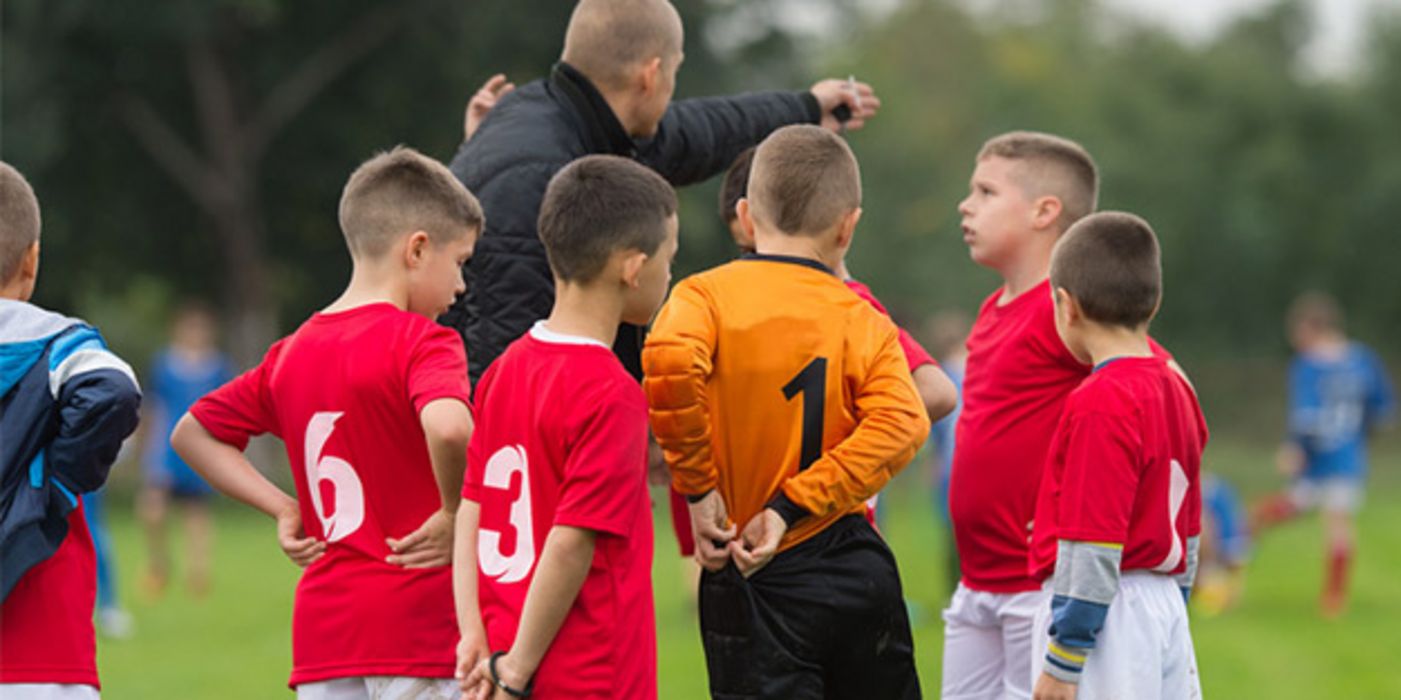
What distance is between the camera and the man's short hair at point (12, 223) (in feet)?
14.9

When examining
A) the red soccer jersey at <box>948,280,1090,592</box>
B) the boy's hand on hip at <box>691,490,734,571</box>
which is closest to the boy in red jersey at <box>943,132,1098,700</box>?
the red soccer jersey at <box>948,280,1090,592</box>

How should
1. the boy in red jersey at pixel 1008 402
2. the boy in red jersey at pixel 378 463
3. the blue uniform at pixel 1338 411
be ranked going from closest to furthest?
1. the boy in red jersey at pixel 378 463
2. the boy in red jersey at pixel 1008 402
3. the blue uniform at pixel 1338 411

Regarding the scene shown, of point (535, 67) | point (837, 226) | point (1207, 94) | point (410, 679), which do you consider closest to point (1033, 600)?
point (837, 226)

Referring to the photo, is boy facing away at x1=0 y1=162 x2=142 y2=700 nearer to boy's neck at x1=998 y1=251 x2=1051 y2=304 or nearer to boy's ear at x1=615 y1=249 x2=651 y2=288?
boy's ear at x1=615 y1=249 x2=651 y2=288

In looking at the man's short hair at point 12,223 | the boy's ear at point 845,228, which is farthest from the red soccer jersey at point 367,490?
the boy's ear at point 845,228

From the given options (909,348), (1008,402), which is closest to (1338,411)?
(1008,402)

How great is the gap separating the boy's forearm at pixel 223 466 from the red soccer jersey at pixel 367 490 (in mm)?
187

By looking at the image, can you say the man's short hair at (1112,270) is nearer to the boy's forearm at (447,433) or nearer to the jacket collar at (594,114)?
the jacket collar at (594,114)

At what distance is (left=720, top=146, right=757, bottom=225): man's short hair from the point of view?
512 cm

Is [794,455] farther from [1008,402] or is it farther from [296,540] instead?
[296,540]

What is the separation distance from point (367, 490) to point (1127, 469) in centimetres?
186

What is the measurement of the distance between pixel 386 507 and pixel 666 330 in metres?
0.84

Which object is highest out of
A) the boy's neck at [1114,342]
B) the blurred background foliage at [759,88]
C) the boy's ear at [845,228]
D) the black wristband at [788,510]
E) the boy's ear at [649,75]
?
the blurred background foliage at [759,88]

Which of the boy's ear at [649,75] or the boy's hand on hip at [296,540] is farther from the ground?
the boy's ear at [649,75]
